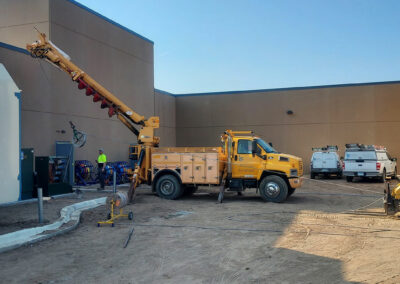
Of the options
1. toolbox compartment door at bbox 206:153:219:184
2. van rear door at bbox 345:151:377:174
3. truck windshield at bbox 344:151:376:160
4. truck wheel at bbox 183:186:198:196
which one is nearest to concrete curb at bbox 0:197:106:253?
toolbox compartment door at bbox 206:153:219:184

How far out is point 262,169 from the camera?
567 inches

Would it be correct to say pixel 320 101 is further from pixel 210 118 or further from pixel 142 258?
pixel 142 258

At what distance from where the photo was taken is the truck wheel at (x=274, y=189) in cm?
1403

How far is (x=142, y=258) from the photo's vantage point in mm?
7027

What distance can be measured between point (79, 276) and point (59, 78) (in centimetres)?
1452

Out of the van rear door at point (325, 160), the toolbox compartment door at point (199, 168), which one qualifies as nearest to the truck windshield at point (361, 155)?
the van rear door at point (325, 160)

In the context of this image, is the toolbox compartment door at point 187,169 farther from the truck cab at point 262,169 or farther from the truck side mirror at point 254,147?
the truck side mirror at point 254,147

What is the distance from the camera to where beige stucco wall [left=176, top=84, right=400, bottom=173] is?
2792cm

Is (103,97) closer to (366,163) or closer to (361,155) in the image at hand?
(361,155)

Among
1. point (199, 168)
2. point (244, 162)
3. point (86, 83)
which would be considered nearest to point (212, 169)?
point (199, 168)

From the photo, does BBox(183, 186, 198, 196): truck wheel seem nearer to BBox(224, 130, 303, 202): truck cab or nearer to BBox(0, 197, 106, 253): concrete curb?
BBox(224, 130, 303, 202): truck cab

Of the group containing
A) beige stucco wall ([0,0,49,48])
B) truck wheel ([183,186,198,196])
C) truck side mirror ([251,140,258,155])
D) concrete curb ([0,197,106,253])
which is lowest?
concrete curb ([0,197,106,253])

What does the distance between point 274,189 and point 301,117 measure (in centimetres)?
1653

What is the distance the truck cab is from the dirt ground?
82.7 inches
